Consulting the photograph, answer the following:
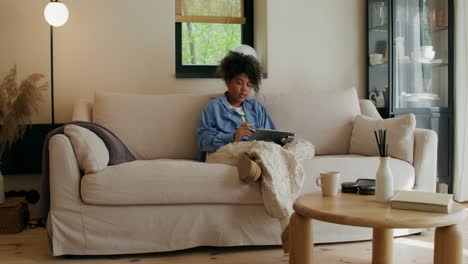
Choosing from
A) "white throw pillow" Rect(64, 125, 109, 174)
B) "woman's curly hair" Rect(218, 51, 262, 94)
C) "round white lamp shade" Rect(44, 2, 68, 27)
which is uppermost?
"round white lamp shade" Rect(44, 2, 68, 27)

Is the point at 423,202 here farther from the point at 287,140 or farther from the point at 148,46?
the point at 148,46

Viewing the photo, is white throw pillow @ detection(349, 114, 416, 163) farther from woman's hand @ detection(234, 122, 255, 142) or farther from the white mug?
the white mug

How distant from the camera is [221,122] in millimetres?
2768

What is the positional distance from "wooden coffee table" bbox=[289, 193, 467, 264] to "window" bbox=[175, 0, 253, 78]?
1948 mm

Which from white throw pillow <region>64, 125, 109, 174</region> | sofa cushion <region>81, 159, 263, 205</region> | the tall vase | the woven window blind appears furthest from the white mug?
the woven window blind

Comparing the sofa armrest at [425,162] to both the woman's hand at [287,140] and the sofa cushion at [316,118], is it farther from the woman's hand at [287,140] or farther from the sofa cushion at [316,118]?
the woman's hand at [287,140]

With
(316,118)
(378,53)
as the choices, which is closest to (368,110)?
(316,118)

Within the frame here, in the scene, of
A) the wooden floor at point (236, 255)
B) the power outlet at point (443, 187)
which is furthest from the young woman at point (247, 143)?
the power outlet at point (443, 187)

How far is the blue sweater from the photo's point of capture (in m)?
2.65

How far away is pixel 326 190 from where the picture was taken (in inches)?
75.0

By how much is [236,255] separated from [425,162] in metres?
1.14

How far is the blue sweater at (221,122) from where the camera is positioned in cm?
265

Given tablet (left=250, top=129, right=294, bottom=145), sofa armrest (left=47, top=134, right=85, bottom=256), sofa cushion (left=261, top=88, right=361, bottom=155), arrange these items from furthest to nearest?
sofa cushion (left=261, top=88, right=361, bottom=155) → tablet (left=250, top=129, right=294, bottom=145) → sofa armrest (left=47, top=134, right=85, bottom=256)

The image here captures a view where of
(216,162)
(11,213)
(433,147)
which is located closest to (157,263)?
(216,162)
